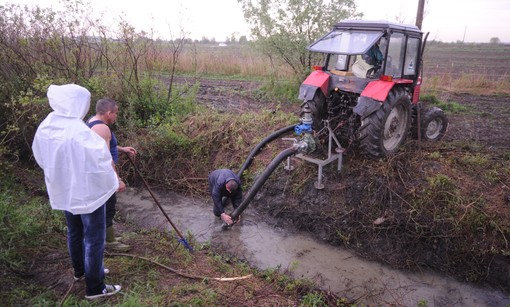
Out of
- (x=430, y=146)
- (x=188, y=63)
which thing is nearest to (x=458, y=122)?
(x=430, y=146)

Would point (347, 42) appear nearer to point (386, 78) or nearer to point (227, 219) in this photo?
point (386, 78)

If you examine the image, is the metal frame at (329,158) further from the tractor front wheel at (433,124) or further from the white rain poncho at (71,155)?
the white rain poncho at (71,155)

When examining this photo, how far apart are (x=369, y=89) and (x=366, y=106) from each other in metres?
0.28

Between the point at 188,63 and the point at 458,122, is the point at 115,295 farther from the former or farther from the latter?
the point at 188,63

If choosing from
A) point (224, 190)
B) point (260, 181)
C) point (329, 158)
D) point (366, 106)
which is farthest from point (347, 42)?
point (224, 190)

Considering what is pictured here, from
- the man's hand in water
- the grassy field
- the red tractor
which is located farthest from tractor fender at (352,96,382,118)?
the grassy field

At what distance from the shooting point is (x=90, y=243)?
2871mm

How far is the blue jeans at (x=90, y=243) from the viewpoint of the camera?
9.29 ft

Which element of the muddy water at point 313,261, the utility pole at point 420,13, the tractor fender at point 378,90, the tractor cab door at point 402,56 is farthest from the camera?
the utility pole at point 420,13

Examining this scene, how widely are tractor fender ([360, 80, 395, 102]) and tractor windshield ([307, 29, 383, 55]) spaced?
511mm

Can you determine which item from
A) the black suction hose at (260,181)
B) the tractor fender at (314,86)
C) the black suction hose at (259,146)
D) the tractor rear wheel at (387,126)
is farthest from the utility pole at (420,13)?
the black suction hose at (260,181)

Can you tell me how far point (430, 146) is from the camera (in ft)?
17.5

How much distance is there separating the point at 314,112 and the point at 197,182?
2.46 meters

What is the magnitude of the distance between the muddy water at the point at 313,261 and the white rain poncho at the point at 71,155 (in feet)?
7.53
